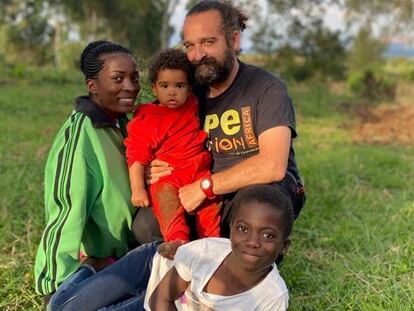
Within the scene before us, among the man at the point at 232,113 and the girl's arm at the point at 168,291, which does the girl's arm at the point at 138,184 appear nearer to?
the man at the point at 232,113

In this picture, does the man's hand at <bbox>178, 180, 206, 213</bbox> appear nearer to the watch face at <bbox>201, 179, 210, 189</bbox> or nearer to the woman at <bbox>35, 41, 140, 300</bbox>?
the watch face at <bbox>201, 179, 210, 189</bbox>

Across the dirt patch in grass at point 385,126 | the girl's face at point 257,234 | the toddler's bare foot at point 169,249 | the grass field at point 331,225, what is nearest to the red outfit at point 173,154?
the toddler's bare foot at point 169,249

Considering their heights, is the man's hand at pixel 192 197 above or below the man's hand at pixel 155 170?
below

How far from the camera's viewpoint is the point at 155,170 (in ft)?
8.29

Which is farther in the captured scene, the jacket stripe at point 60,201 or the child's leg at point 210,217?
the child's leg at point 210,217

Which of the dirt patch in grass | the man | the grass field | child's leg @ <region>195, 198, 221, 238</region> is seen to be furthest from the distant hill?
child's leg @ <region>195, 198, 221, 238</region>

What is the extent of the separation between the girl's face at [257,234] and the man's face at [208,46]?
89 cm

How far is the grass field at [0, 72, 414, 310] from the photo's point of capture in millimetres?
2777

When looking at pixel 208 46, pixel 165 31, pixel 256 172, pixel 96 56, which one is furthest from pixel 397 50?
pixel 96 56

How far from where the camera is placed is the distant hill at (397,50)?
3043 centimetres

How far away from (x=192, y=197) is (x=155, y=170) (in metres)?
0.23

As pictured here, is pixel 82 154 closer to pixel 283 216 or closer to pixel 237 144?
pixel 237 144

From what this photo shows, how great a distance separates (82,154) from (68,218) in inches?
11.4

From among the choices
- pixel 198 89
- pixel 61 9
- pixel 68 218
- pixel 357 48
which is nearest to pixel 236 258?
pixel 68 218
